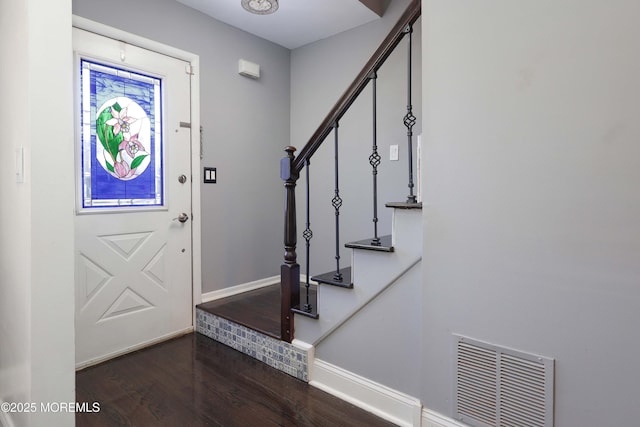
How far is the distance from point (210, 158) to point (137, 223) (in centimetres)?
80

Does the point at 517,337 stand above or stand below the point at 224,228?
below

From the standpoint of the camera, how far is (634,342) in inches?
→ 43.5

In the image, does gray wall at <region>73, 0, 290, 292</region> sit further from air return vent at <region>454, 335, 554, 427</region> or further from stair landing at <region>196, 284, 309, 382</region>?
air return vent at <region>454, 335, 554, 427</region>

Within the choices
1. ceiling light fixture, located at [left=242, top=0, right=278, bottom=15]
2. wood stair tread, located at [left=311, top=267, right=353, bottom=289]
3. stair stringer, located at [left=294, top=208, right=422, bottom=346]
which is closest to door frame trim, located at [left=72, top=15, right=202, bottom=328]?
ceiling light fixture, located at [left=242, top=0, right=278, bottom=15]

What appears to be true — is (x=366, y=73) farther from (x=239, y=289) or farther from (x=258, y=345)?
(x=239, y=289)

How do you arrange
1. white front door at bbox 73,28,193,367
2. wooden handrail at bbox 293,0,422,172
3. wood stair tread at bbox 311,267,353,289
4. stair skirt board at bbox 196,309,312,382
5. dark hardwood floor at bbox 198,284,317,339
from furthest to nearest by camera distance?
dark hardwood floor at bbox 198,284,317,339
white front door at bbox 73,28,193,367
stair skirt board at bbox 196,309,312,382
wood stair tread at bbox 311,267,353,289
wooden handrail at bbox 293,0,422,172

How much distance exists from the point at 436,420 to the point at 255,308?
160cm

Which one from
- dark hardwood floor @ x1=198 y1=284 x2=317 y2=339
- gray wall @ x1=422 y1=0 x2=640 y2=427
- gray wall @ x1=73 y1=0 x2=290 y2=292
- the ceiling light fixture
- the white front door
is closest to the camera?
gray wall @ x1=422 y1=0 x2=640 y2=427

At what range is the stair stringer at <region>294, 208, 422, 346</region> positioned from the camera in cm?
167

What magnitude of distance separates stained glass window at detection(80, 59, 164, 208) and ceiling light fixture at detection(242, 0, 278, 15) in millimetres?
901

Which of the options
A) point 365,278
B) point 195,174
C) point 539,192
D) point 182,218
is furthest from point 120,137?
point 539,192

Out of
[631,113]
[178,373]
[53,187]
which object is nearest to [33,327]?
[53,187]

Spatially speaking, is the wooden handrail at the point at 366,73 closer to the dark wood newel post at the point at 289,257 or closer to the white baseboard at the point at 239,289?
the dark wood newel post at the point at 289,257

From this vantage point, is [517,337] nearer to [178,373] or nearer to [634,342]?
[634,342]
